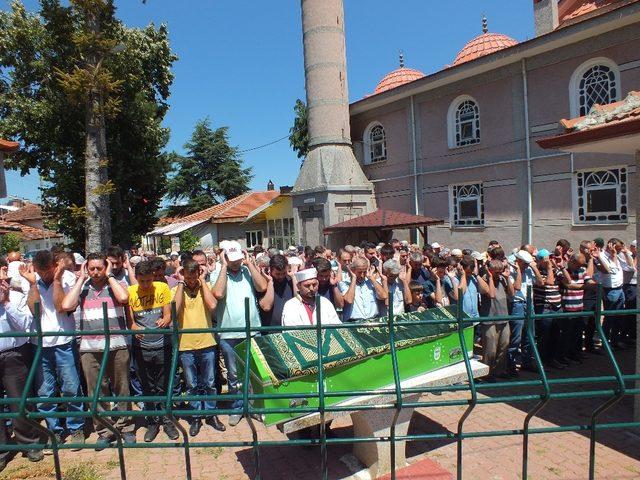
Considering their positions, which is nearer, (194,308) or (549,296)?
(194,308)

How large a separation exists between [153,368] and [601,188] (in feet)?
40.0

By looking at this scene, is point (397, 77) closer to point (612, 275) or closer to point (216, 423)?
point (612, 275)

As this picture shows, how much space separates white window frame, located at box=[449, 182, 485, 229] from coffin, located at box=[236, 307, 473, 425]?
39.3ft

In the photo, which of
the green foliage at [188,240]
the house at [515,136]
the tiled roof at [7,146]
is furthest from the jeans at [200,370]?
the green foliage at [188,240]

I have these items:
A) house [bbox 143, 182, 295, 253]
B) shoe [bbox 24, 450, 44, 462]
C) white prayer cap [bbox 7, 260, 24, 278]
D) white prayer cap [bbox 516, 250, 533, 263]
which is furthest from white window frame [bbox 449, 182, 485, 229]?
shoe [bbox 24, 450, 44, 462]

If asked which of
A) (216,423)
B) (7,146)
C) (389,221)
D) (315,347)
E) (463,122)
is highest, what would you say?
(463,122)

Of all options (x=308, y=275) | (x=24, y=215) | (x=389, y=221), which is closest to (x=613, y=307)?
(x=308, y=275)

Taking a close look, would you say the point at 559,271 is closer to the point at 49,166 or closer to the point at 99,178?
the point at 99,178

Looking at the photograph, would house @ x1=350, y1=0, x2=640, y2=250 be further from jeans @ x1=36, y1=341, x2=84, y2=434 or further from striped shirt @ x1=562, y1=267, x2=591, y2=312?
jeans @ x1=36, y1=341, x2=84, y2=434

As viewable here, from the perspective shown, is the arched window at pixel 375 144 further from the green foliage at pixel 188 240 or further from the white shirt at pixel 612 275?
the white shirt at pixel 612 275

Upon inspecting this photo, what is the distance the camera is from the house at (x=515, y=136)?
458 inches

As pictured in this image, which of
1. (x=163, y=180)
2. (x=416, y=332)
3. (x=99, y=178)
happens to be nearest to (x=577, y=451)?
(x=416, y=332)

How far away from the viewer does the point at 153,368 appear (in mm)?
4848

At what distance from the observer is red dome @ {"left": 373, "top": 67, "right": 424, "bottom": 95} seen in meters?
20.7
